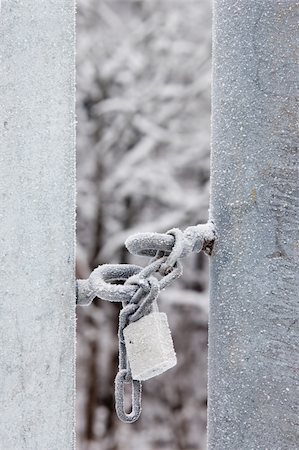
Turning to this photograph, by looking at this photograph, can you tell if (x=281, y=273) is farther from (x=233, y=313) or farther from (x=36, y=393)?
(x=36, y=393)

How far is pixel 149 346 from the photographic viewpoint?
0.73 m

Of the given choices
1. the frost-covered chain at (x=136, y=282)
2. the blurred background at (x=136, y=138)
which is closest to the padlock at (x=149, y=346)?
the frost-covered chain at (x=136, y=282)

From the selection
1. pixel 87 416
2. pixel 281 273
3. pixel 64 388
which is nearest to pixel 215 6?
Result: pixel 281 273

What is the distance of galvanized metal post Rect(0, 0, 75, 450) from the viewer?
676mm

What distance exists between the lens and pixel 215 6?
835 millimetres

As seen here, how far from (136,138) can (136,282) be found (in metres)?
5.70

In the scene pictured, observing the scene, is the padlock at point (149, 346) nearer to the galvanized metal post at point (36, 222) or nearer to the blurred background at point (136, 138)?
the galvanized metal post at point (36, 222)

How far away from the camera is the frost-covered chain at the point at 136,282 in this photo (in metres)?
0.74

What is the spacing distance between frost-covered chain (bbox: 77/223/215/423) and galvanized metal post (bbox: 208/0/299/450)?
0.23ft

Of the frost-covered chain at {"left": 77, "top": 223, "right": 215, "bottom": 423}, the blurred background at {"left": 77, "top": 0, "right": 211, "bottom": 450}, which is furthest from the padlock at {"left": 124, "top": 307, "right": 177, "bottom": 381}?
the blurred background at {"left": 77, "top": 0, "right": 211, "bottom": 450}

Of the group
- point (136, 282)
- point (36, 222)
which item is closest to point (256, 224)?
point (136, 282)

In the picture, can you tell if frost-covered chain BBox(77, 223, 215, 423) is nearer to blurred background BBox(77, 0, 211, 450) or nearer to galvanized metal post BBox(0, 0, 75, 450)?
galvanized metal post BBox(0, 0, 75, 450)

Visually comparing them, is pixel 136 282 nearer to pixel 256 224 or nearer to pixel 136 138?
pixel 256 224

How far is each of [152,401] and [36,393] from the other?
267 inches
